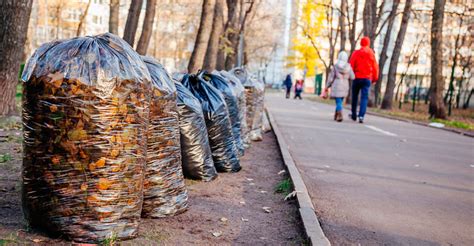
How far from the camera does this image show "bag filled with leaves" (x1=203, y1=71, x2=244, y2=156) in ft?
22.0

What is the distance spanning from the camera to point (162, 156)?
406 centimetres

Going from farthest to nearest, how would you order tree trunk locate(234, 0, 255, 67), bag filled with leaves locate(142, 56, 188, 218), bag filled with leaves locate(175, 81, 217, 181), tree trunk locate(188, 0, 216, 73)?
tree trunk locate(234, 0, 255, 67)
tree trunk locate(188, 0, 216, 73)
bag filled with leaves locate(175, 81, 217, 181)
bag filled with leaves locate(142, 56, 188, 218)

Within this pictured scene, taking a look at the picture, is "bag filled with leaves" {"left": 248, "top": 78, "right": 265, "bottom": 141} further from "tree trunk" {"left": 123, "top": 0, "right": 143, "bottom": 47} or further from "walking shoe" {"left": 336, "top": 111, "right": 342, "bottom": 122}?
"tree trunk" {"left": 123, "top": 0, "right": 143, "bottom": 47}

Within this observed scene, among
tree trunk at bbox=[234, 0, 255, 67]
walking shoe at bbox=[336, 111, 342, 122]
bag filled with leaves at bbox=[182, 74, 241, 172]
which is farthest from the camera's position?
tree trunk at bbox=[234, 0, 255, 67]

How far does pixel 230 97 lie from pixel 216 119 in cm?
89

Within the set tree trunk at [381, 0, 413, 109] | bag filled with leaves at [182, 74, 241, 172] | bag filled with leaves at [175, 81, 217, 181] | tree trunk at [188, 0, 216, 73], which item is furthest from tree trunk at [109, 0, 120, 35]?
bag filled with leaves at [175, 81, 217, 181]

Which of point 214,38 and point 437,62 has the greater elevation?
point 214,38

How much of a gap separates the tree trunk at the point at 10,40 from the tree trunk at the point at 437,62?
590 inches

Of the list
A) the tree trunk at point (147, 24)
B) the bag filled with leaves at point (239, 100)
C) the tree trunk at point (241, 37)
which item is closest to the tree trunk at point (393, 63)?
the tree trunk at point (241, 37)

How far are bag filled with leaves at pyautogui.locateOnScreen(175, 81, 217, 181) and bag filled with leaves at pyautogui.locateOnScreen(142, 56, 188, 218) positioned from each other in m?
0.76

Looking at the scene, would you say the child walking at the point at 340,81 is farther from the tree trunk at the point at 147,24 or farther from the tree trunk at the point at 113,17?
the tree trunk at the point at 113,17

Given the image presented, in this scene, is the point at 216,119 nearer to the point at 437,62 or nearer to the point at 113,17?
the point at 113,17

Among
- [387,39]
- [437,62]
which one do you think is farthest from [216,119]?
[387,39]

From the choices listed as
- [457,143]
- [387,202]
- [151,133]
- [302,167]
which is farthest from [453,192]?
[457,143]
